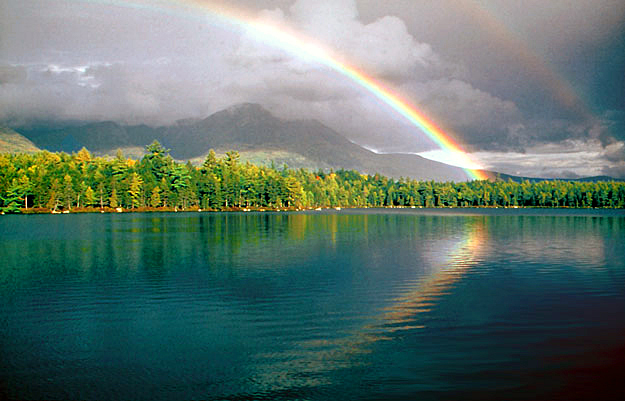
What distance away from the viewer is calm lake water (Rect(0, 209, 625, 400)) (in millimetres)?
16672

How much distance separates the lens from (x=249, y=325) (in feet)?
80.5

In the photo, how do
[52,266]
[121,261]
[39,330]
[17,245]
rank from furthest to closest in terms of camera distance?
[17,245]
[121,261]
[52,266]
[39,330]

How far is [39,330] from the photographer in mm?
23547

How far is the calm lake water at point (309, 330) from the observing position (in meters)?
16.7

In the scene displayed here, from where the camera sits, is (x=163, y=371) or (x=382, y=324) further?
(x=382, y=324)

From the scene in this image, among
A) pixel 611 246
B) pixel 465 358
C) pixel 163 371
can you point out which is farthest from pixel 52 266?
pixel 611 246

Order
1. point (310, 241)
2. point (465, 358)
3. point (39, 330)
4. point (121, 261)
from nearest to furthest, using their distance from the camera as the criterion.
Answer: point (465, 358) → point (39, 330) → point (121, 261) → point (310, 241)

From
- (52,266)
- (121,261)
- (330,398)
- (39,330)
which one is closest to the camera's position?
(330,398)

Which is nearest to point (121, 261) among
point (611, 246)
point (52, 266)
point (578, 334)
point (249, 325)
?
point (52, 266)

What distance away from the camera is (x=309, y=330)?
77.5 feet

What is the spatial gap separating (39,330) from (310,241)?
53.7 m

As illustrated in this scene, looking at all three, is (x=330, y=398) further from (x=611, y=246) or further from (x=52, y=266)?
(x=611, y=246)

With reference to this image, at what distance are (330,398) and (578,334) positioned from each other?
14.6 m

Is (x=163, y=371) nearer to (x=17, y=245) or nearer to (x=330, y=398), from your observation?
(x=330, y=398)
